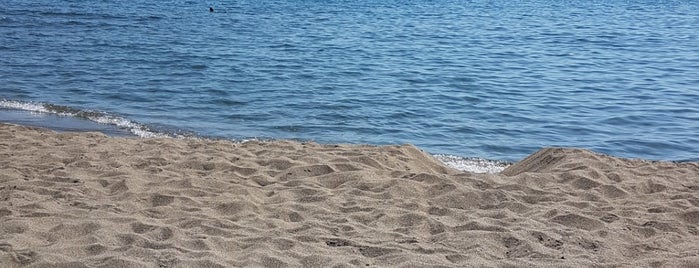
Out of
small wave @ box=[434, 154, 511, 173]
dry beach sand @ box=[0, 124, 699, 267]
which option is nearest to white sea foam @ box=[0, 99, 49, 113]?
dry beach sand @ box=[0, 124, 699, 267]

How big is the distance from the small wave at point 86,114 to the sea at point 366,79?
0.10 feet

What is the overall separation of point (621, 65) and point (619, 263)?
14.1m

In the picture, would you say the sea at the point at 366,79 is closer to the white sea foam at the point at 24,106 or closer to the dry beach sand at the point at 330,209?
the white sea foam at the point at 24,106

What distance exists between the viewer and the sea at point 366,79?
1166 centimetres

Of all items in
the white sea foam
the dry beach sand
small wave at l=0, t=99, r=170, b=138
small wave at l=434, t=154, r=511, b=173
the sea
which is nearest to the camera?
the dry beach sand

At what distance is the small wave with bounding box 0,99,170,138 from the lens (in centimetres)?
1127

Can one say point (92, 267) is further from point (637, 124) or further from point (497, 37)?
point (497, 37)

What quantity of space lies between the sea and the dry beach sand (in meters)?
2.64

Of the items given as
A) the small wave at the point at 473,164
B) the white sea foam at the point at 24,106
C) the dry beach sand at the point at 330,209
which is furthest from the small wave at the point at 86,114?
the small wave at the point at 473,164

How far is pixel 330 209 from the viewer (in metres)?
6.24

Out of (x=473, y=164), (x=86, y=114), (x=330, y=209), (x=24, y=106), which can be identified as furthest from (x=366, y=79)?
(x=330, y=209)

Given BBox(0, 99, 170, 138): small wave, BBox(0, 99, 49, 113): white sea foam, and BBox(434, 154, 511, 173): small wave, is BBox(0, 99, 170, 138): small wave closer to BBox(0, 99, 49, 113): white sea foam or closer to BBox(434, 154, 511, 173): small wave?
BBox(0, 99, 49, 113): white sea foam

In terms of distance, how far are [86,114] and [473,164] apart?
606 centimetres

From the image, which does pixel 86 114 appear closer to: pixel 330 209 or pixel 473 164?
pixel 473 164
